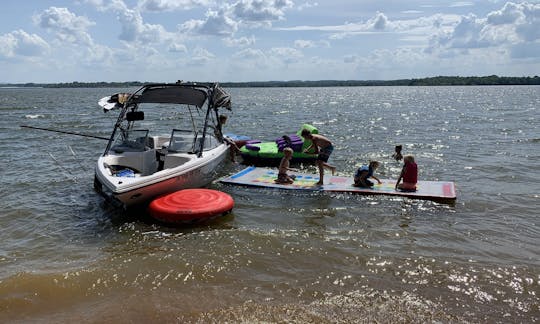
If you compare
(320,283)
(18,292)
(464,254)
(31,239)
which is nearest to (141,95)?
(31,239)

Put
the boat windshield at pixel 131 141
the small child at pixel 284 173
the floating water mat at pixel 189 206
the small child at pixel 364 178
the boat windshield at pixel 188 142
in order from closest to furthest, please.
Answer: the floating water mat at pixel 189 206
the small child at pixel 364 178
the boat windshield at pixel 131 141
the boat windshield at pixel 188 142
the small child at pixel 284 173

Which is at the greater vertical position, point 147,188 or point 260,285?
point 147,188

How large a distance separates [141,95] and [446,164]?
403 inches

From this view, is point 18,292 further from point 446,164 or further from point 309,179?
point 446,164

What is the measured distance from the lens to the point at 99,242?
8.13 meters

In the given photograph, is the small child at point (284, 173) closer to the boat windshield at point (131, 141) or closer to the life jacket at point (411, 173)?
the life jacket at point (411, 173)

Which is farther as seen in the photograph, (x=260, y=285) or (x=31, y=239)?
(x=31, y=239)

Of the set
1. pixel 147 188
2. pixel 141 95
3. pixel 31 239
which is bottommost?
pixel 31 239

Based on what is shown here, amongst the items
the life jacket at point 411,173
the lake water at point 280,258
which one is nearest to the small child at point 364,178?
the lake water at point 280,258

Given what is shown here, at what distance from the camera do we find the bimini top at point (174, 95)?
11.7m

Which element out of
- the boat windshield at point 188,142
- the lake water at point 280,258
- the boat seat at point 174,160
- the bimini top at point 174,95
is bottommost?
the lake water at point 280,258

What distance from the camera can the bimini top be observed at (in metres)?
11.7

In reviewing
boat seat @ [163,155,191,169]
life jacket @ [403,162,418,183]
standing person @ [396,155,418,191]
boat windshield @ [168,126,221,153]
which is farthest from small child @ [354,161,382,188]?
boat seat @ [163,155,191,169]

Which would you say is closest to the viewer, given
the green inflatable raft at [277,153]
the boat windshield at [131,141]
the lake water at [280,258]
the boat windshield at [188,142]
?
the lake water at [280,258]
